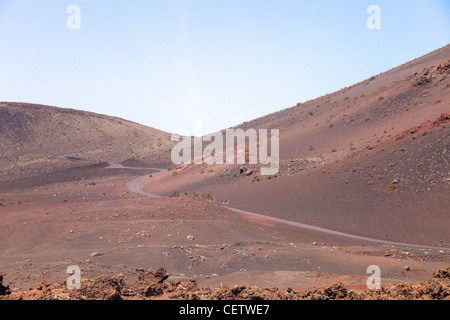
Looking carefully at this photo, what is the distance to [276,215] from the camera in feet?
95.7

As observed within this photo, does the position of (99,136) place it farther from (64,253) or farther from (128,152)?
(64,253)

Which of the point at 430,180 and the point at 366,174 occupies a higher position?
the point at 366,174

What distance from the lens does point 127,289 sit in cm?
812

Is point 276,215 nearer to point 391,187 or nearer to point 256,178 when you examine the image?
point 391,187

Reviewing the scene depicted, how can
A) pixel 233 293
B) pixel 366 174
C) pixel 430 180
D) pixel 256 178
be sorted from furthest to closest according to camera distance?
pixel 256 178 → pixel 366 174 → pixel 430 180 → pixel 233 293

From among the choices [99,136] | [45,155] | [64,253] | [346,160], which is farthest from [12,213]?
[99,136]

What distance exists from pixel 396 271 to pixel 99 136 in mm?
84493

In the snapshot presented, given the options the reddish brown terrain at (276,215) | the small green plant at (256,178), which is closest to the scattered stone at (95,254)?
the reddish brown terrain at (276,215)
